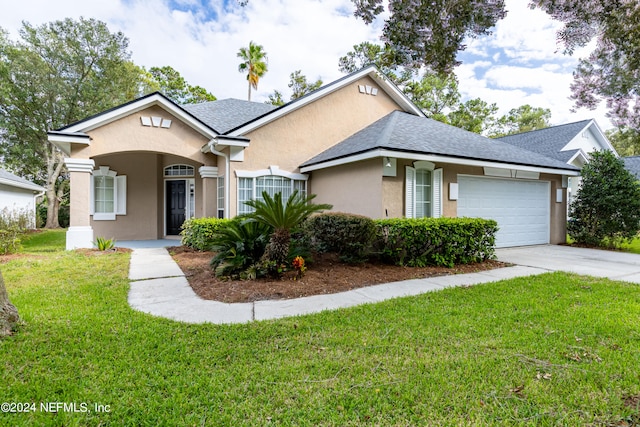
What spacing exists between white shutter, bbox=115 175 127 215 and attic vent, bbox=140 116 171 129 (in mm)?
3182

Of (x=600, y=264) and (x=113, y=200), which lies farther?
(x=113, y=200)

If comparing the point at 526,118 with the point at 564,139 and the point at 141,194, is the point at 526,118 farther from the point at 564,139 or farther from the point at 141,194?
the point at 141,194

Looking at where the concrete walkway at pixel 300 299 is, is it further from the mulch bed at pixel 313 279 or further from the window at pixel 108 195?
the window at pixel 108 195

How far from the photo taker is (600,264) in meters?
8.31

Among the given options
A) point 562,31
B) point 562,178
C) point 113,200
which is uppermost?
point 562,31

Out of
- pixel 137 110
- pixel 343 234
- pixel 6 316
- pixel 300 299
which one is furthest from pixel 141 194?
pixel 300 299

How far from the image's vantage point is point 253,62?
2875 cm

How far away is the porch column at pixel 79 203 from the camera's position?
33.6 feet

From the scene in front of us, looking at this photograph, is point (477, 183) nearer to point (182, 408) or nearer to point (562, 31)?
point (562, 31)

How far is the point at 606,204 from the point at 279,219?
11.3 meters

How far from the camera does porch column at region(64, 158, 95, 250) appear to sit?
10.2m

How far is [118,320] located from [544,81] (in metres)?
7.84

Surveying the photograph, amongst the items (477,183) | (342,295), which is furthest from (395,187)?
(342,295)

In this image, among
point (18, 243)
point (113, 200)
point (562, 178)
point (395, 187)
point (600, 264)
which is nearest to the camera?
point (600, 264)
